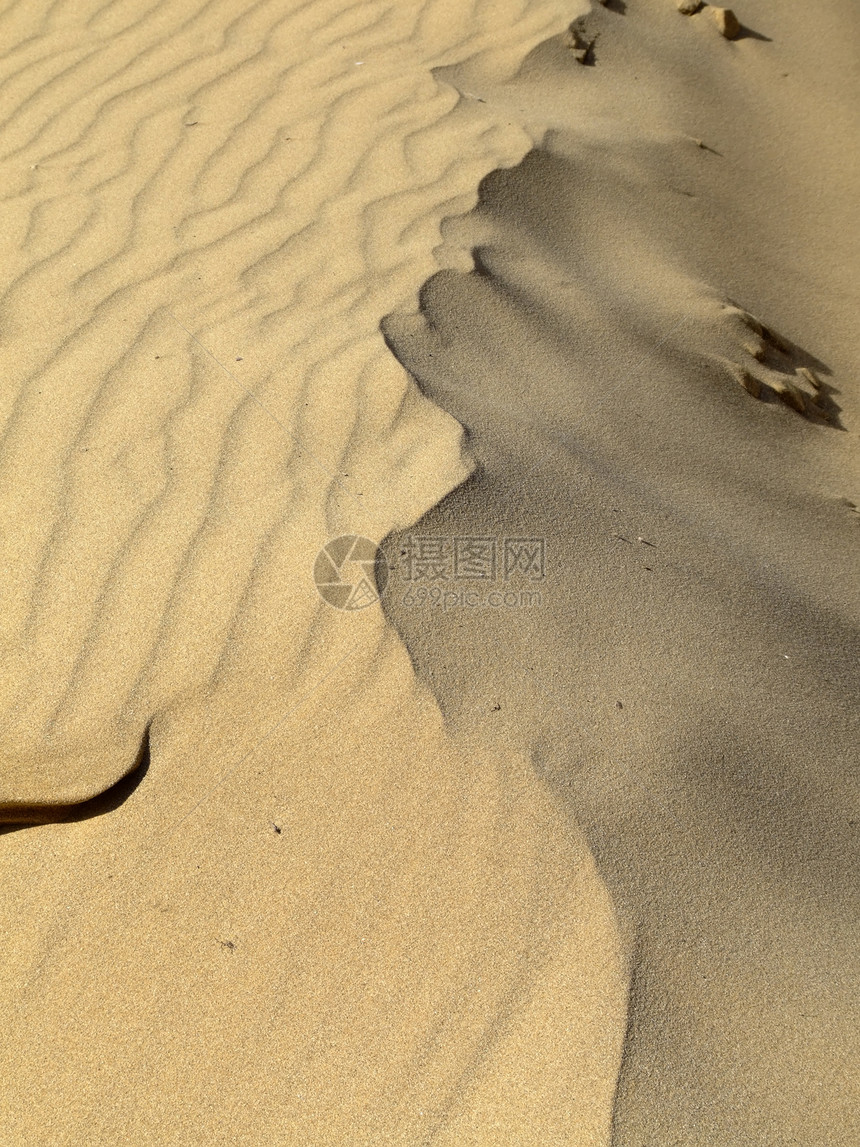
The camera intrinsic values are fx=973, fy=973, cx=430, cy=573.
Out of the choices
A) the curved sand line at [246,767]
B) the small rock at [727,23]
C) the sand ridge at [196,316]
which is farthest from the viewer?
the small rock at [727,23]

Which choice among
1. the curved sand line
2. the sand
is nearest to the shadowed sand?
the sand

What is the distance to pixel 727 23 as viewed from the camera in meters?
4.95

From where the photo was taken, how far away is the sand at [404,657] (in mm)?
1568

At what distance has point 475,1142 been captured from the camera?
1.46 m

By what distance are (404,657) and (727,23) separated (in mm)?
4512

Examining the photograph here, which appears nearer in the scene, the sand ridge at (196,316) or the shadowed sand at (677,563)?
the shadowed sand at (677,563)

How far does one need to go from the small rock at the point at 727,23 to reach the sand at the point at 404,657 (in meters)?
2.00

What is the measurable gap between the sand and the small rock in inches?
78.8

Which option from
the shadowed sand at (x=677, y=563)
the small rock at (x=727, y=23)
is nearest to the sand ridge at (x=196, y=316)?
the shadowed sand at (x=677, y=563)

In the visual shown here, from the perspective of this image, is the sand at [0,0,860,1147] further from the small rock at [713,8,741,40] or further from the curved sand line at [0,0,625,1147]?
the small rock at [713,8,741,40]

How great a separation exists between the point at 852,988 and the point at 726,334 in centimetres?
231

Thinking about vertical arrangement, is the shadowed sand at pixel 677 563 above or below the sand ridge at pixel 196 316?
below

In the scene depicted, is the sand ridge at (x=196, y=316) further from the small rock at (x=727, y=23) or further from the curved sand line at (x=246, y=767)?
the small rock at (x=727, y=23)

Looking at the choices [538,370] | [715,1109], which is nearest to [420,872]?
[715,1109]
